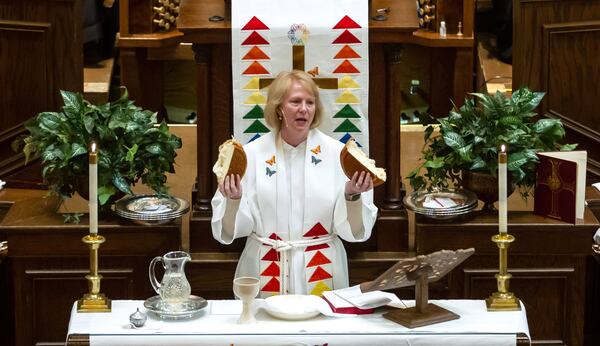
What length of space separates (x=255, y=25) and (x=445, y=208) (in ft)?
3.76

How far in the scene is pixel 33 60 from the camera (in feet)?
24.2

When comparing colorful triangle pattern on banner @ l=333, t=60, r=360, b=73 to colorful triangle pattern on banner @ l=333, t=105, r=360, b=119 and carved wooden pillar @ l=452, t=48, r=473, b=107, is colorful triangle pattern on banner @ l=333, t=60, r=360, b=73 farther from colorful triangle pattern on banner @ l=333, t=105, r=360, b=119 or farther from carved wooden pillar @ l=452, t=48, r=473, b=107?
carved wooden pillar @ l=452, t=48, r=473, b=107

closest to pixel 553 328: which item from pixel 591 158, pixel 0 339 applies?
pixel 591 158

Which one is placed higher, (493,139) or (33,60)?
(33,60)

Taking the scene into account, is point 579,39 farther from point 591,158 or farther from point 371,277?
point 371,277

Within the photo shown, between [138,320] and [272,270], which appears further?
[272,270]

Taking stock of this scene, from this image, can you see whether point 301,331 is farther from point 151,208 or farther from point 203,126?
point 203,126

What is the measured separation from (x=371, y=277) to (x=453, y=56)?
121 inches

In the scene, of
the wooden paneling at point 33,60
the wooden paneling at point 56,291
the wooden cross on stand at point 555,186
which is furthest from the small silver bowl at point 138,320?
the wooden paneling at point 33,60

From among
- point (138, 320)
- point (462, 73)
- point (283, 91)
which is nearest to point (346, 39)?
point (283, 91)

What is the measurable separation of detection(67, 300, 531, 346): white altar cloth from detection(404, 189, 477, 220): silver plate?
4.00 feet

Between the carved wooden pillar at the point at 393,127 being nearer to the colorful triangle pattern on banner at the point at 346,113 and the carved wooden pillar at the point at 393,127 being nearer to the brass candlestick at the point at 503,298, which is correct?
the colorful triangle pattern on banner at the point at 346,113

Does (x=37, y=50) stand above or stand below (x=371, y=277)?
above

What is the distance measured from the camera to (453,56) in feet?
28.8
